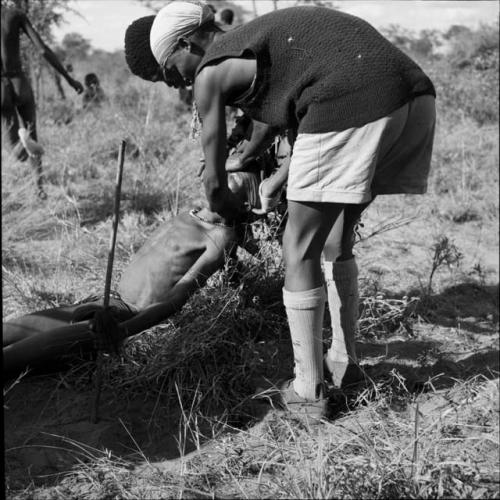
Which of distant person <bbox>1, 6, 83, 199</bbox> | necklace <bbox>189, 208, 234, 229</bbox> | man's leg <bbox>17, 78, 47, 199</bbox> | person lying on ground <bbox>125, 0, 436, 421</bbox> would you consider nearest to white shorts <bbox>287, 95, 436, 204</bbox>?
person lying on ground <bbox>125, 0, 436, 421</bbox>

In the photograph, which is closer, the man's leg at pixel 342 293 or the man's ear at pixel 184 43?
the man's ear at pixel 184 43

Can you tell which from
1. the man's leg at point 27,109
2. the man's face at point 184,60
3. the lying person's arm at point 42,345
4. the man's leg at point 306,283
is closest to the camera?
the man's leg at point 306,283

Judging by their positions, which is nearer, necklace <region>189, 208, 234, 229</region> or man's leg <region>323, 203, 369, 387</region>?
man's leg <region>323, 203, 369, 387</region>

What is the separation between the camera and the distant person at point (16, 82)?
571 centimetres

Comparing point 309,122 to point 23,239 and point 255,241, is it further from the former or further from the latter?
point 23,239

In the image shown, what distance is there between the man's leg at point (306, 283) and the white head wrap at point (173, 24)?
696 mm

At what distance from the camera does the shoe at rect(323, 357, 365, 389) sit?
2.86 metres

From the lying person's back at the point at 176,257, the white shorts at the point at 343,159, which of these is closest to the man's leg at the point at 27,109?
the lying person's back at the point at 176,257

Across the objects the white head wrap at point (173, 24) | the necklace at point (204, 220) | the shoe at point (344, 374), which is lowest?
the shoe at point (344, 374)

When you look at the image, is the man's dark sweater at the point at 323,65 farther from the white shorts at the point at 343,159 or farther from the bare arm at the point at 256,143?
the bare arm at the point at 256,143

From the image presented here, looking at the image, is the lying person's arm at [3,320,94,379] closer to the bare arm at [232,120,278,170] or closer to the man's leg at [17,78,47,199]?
the bare arm at [232,120,278,170]

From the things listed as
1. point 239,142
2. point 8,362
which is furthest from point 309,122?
point 8,362

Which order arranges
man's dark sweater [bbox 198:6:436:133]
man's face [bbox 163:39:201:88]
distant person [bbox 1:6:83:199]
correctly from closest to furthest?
1. man's dark sweater [bbox 198:6:436:133]
2. man's face [bbox 163:39:201:88]
3. distant person [bbox 1:6:83:199]

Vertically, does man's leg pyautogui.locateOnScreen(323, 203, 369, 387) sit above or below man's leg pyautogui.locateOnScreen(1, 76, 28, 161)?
below
